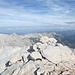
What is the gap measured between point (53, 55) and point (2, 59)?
15341mm

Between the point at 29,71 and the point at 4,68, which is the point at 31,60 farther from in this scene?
the point at 4,68

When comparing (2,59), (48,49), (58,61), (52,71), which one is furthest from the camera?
(2,59)

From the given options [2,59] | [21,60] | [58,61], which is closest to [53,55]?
[58,61]

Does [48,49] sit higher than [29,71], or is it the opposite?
[48,49]

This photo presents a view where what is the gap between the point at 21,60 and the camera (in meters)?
41.2

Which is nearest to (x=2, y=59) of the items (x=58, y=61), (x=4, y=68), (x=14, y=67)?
(x=4, y=68)

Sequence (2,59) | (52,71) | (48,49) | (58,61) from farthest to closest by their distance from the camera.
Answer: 1. (2,59)
2. (48,49)
3. (58,61)
4. (52,71)

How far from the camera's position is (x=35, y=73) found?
3422cm

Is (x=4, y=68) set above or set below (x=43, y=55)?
Result: below

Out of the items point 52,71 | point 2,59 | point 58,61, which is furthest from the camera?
point 2,59

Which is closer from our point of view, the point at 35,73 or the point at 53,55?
the point at 35,73

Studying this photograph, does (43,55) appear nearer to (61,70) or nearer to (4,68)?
(61,70)

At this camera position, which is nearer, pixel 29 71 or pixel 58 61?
pixel 29 71

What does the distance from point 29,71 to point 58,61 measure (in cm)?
664
